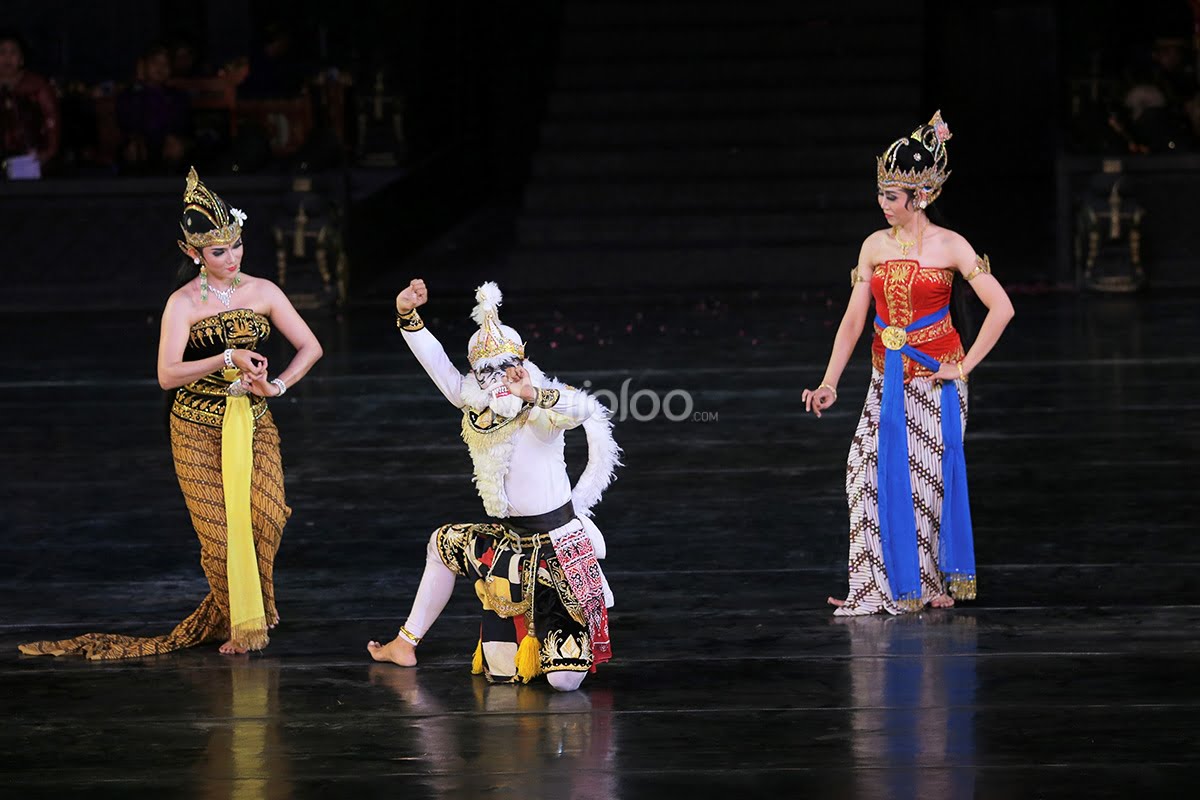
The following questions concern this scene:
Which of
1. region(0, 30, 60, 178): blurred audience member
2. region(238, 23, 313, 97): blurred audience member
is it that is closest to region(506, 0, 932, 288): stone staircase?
region(238, 23, 313, 97): blurred audience member

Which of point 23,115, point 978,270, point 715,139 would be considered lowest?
point 978,270

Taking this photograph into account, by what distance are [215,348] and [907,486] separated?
225 cm

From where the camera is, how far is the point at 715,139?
15.9 m

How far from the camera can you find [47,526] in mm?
7828

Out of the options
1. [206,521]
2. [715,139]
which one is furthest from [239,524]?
[715,139]

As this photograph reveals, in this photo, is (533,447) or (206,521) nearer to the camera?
(533,447)

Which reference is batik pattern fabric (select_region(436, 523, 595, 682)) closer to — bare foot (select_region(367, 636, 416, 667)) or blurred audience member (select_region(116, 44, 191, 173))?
bare foot (select_region(367, 636, 416, 667))

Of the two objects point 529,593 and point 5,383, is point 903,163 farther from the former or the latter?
point 5,383

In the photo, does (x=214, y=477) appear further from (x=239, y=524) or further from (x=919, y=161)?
(x=919, y=161)

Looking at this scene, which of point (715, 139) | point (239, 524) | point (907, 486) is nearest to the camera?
point (239, 524)

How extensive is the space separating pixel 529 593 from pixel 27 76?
1078cm

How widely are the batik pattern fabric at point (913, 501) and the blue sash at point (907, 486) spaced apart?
0.07 ft

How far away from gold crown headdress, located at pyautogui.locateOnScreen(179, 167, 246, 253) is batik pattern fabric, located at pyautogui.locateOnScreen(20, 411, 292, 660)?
58 cm

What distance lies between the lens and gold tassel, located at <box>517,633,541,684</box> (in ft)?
18.2
